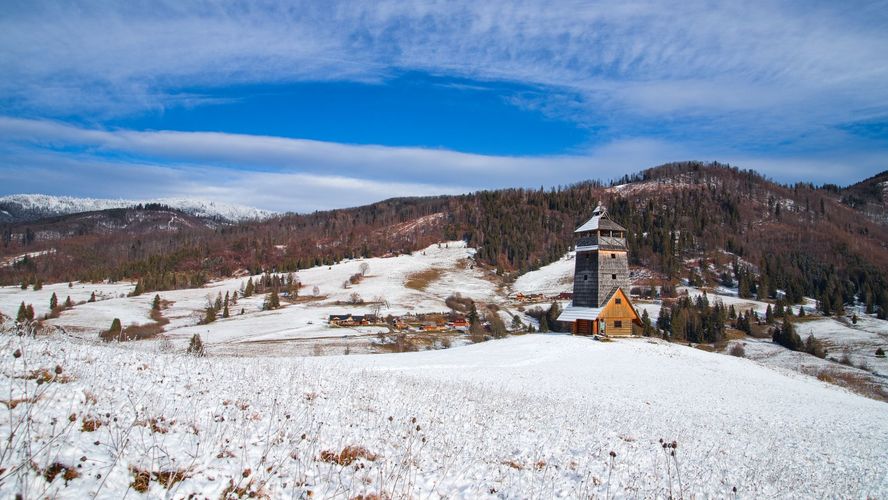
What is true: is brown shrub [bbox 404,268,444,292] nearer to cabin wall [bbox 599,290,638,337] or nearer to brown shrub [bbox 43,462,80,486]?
cabin wall [bbox 599,290,638,337]

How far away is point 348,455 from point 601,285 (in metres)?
35.6

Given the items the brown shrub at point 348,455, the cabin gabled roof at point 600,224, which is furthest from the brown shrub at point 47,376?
the cabin gabled roof at point 600,224

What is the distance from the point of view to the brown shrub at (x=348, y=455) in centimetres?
757

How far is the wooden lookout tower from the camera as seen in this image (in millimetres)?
39781

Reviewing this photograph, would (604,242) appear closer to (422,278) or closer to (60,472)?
(60,472)

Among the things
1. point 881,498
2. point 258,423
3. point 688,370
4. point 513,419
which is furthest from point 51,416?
point 688,370

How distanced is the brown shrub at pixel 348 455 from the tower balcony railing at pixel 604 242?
36.0m

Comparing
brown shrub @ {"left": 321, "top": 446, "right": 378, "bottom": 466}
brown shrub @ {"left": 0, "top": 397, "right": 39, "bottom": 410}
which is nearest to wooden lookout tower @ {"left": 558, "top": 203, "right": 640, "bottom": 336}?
brown shrub @ {"left": 321, "top": 446, "right": 378, "bottom": 466}

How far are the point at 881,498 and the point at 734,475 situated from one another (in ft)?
8.82

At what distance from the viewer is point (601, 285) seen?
40438 millimetres

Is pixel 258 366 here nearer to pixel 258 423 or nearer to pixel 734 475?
pixel 258 423

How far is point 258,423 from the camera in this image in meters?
8.34

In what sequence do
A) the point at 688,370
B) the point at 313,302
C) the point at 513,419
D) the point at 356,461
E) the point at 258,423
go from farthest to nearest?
the point at 313,302 → the point at 688,370 → the point at 513,419 → the point at 258,423 → the point at 356,461

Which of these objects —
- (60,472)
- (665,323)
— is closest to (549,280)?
(665,323)
